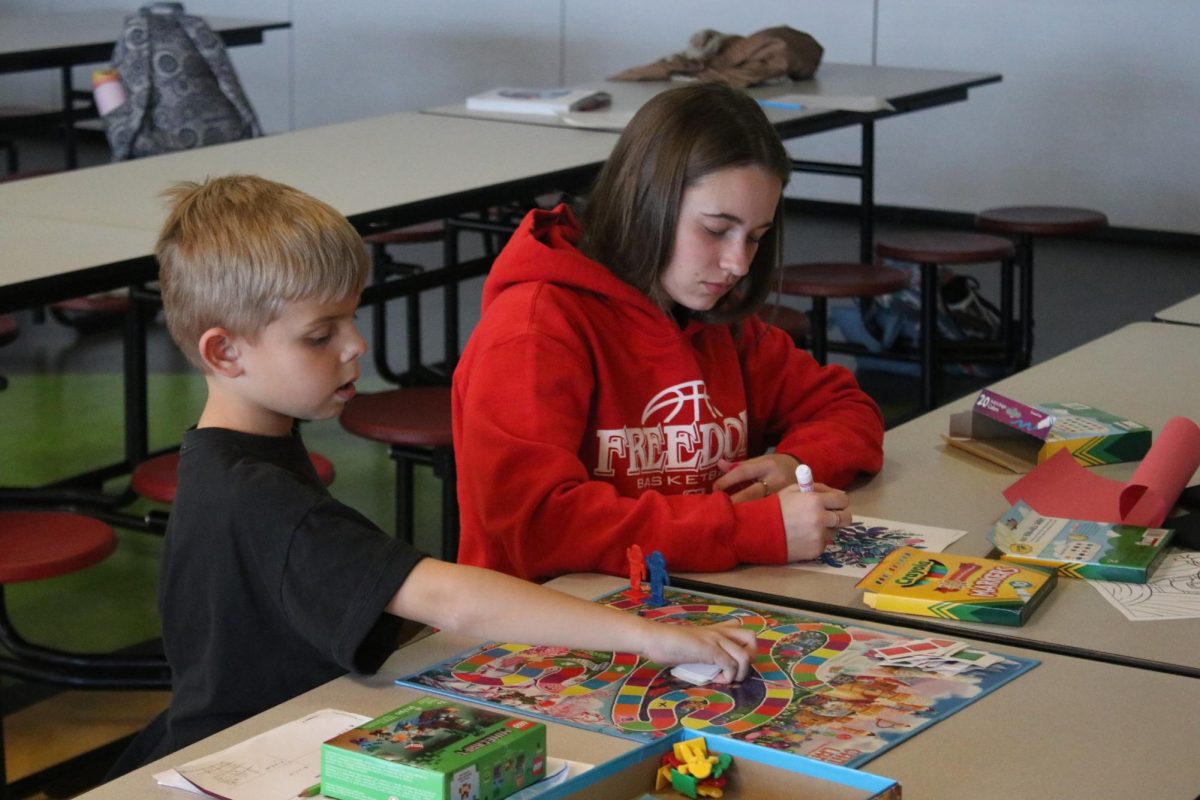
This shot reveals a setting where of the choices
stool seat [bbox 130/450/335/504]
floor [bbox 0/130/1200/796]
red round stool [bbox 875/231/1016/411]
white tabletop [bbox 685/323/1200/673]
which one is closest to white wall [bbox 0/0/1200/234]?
floor [bbox 0/130/1200/796]

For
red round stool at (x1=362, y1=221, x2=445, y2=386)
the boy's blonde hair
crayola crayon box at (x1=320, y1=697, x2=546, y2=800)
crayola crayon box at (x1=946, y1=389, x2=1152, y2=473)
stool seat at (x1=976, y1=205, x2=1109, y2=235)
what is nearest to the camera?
crayola crayon box at (x1=320, y1=697, x2=546, y2=800)

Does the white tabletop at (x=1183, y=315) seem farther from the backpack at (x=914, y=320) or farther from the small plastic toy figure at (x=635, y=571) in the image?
the backpack at (x=914, y=320)

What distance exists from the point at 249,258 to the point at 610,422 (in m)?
0.53

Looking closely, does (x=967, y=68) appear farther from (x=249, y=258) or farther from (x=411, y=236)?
(x=249, y=258)

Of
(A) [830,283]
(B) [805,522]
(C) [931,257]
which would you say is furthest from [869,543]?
(C) [931,257]

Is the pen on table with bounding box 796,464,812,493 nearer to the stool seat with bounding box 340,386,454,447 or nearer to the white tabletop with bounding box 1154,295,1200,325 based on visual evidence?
the stool seat with bounding box 340,386,454,447

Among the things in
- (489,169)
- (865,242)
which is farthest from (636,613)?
(865,242)

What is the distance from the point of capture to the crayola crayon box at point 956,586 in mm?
1395

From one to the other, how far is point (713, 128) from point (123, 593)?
2051 millimetres

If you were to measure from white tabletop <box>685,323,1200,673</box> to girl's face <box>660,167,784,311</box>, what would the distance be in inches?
11.6

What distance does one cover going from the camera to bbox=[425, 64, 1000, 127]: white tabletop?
3885mm

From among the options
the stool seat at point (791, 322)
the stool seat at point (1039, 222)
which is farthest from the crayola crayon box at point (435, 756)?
the stool seat at point (1039, 222)

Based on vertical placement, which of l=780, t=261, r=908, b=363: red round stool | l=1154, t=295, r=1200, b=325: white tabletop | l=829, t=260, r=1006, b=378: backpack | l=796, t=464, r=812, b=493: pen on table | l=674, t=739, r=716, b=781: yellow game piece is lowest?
l=829, t=260, r=1006, b=378: backpack

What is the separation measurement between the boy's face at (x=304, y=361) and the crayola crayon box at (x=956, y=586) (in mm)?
507
